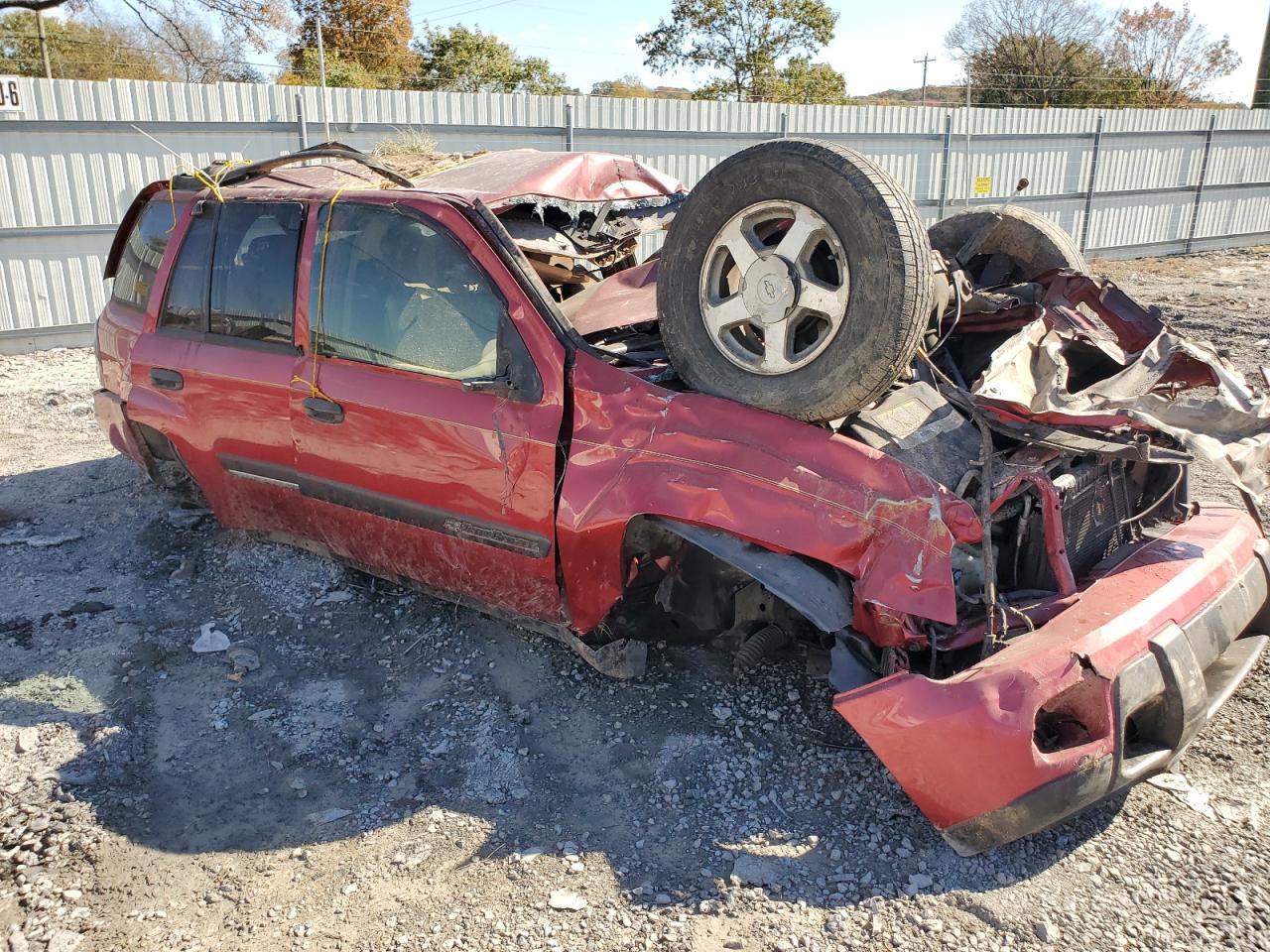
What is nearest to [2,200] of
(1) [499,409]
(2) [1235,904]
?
(1) [499,409]

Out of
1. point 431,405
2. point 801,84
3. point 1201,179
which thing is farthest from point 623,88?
point 431,405

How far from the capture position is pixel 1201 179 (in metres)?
17.5

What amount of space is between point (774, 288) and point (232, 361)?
2.39 meters

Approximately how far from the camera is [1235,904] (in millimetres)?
2623

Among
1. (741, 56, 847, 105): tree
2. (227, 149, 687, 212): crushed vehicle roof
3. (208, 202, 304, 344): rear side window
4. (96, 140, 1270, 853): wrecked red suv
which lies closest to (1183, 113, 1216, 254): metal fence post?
A: (741, 56, 847, 105): tree

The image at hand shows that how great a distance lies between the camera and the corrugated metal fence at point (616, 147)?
32.4ft

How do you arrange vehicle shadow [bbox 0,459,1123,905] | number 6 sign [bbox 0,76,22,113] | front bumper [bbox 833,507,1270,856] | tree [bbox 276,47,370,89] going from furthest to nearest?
tree [bbox 276,47,370,89] → number 6 sign [bbox 0,76,22,113] → vehicle shadow [bbox 0,459,1123,905] → front bumper [bbox 833,507,1270,856]

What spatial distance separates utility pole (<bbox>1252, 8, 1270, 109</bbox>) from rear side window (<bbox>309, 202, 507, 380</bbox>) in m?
24.8

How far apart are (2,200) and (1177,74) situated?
1337 inches

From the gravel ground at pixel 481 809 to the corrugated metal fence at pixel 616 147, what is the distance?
22.5 feet

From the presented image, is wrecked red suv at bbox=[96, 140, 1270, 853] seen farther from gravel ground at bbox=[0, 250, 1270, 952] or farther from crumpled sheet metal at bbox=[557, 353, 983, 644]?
gravel ground at bbox=[0, 250, 1270, 952]

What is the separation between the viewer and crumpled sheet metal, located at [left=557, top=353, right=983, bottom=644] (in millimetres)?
2824

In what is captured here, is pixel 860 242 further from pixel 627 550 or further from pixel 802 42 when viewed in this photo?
pixel 802 42

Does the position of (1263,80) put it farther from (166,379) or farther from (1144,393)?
(166,379)
